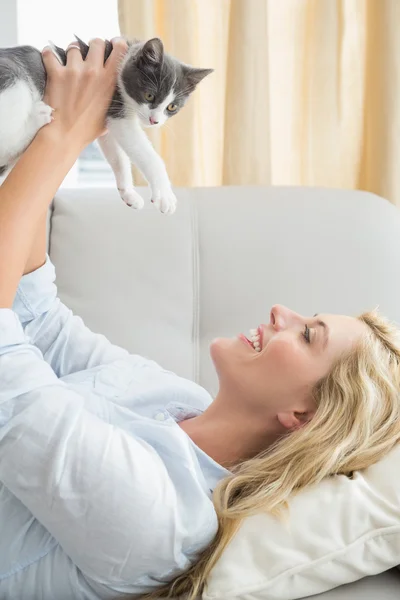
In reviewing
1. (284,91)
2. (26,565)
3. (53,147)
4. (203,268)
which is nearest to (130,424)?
(26,565)

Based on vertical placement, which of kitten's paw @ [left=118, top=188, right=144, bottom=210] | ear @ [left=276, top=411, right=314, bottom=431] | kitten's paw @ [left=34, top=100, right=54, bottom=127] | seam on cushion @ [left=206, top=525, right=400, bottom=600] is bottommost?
seam on cushion @ [left=206, top=525, right=400, bottom=600]

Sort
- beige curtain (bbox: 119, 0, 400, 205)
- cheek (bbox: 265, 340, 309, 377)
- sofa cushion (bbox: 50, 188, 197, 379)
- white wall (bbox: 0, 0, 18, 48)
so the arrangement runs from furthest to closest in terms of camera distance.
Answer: white wall (bbox: 0, 0, 18, 48) → beige curtain (bbox: 119, 0, 400, 205) → sofa cushion (bbox: 50, 188, 197, 379) → cheek (bbox: 265, 340, 309, 377)

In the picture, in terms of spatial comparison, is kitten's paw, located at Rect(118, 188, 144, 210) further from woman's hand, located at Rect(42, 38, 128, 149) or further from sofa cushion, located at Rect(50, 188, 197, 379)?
sofa cushion, located at Rect(50, 188, 197, 379)

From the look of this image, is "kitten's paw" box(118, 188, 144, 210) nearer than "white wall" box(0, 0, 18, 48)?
Yes

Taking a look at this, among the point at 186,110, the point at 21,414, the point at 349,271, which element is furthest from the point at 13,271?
the point at 186,110

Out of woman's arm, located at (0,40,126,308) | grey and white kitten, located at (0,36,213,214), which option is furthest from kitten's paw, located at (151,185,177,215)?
woman's arm, located at (0,40,126,308)

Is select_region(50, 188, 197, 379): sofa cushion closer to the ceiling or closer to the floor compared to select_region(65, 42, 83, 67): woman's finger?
closer to the floor

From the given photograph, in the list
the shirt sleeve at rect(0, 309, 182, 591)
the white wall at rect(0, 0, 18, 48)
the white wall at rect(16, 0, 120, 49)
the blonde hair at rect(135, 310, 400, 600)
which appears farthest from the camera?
the white wall at rect(16, 0, 120, 49)

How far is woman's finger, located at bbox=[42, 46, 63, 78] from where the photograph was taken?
3.85ft

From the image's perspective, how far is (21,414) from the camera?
0.87 meters

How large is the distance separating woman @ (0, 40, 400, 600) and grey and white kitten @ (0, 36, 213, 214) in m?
A: 0.03

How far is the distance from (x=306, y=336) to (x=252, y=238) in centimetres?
59

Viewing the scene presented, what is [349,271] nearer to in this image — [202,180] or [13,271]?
[202,180]

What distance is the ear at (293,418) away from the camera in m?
1.14
